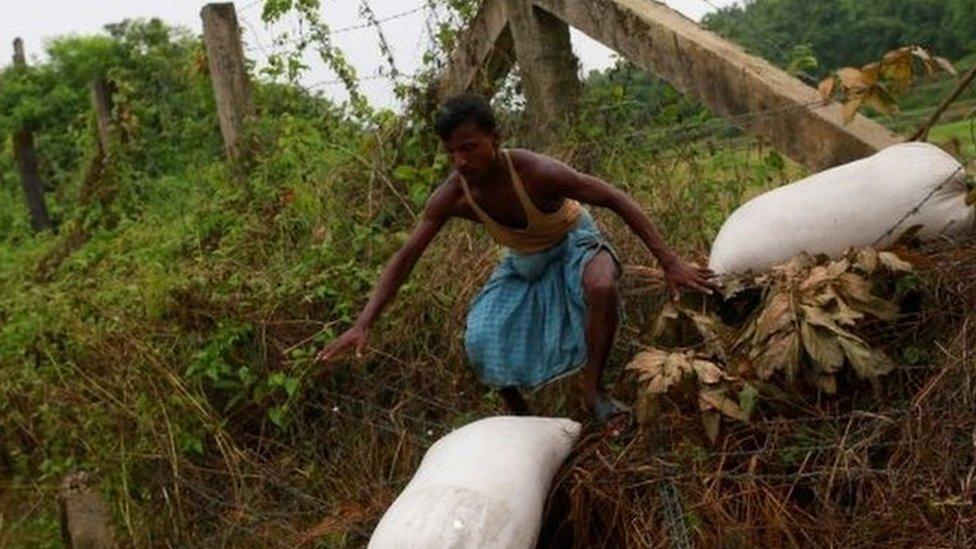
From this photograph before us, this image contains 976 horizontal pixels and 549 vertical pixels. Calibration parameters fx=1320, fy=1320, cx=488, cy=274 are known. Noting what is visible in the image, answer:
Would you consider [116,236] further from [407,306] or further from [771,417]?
[771,417]

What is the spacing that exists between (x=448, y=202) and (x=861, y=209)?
123cm

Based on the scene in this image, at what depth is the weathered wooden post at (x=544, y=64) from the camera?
18.8ft

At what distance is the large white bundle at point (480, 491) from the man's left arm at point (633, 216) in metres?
0.57

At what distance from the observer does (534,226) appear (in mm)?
4027

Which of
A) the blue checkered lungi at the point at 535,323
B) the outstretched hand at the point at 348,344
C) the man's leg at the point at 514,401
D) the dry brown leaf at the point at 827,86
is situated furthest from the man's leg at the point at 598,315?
the dry brown leaf at the point at 827,86

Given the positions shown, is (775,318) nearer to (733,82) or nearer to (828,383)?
(828,383)

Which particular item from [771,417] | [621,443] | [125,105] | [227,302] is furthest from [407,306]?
[125,105]

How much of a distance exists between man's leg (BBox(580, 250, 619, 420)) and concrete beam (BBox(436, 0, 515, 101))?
2.27 m

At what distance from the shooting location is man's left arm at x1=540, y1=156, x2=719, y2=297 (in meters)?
3.76

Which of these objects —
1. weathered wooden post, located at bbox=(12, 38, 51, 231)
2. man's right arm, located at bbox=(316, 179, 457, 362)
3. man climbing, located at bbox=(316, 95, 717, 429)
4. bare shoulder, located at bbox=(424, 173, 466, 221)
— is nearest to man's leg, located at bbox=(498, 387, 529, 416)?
man climbing, located at bbox=(316, 95, 717, 429)

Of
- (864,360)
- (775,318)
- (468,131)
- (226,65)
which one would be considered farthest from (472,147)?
(226,65)

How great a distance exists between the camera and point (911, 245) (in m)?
3.78

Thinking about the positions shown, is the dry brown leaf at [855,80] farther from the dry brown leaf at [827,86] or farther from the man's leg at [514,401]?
the man's leg at [514,401]

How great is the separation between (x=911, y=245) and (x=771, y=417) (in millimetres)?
688
